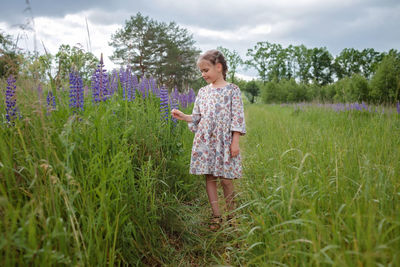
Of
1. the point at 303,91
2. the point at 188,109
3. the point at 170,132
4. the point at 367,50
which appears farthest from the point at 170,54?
the point at 367,50

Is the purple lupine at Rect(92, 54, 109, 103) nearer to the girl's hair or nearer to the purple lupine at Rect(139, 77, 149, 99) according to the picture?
the girl's hair

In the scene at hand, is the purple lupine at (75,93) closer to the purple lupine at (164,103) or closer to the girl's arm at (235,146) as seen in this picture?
the purple lupine at (164,103)

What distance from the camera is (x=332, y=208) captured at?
169cm

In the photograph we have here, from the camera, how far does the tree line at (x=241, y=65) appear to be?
2.32 meters

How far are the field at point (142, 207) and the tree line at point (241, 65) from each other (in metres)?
0.41

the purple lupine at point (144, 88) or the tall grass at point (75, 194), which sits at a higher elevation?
the purple lupine at point (144, 88)

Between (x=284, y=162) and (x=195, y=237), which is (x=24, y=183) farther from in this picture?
(x=284, y=162)

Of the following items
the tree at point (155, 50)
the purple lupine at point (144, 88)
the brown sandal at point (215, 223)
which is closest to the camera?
the brown sandal at point (215, 223)

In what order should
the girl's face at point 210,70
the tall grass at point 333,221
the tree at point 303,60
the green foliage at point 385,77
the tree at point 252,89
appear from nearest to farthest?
the tall grass at point 333,221
the girl's face at point 210,70
the green foliage at point 385,77
the tree at point 303,60
the tree at point 252,89

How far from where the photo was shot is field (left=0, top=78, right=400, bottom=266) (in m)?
1.30

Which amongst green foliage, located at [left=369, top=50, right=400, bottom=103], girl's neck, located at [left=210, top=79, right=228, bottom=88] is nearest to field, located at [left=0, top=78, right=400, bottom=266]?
girl's neck, located at [left=210, top=79, right=228, bottom=88]

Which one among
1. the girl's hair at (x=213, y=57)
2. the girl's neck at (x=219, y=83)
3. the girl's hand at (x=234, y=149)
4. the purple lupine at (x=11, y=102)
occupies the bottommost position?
the girl's hand at (x=234, y=149)

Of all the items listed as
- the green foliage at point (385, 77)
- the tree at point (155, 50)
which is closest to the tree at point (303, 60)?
the tree at point (155, 50)

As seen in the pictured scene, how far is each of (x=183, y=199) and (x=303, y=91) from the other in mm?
26595
